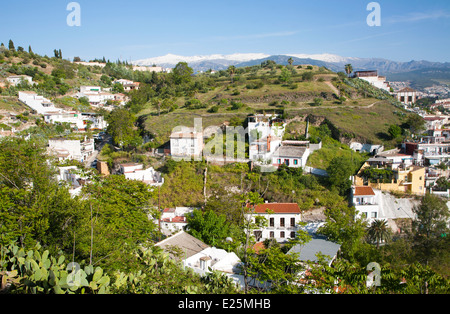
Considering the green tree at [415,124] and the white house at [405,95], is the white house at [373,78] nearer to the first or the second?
the white house at [405,95]

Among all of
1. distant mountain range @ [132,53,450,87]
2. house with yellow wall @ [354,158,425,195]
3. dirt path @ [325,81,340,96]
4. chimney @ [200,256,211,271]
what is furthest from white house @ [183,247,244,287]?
distant mountain range @ [132,53,450,87]

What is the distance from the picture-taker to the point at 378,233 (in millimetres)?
13430

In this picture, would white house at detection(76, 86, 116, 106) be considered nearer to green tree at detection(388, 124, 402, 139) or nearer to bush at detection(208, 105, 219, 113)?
bush at detection(208, 105, 219, 113)

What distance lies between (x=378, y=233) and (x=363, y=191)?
250 centimetres

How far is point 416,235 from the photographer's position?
13844 millimetres

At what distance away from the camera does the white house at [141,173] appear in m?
16.2

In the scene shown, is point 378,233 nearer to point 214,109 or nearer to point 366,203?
point 366,203

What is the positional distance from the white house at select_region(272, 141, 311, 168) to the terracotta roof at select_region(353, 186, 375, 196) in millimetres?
3049

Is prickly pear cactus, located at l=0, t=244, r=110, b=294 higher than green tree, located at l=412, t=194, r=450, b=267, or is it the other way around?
prickly pear cactus, located at l=0, t=244, r=110, b=294

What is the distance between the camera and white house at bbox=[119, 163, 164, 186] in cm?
1617

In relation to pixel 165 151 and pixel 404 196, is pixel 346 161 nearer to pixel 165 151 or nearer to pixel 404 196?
pixel 404 196

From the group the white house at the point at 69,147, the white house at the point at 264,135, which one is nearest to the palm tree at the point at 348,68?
the white house at the point at 264,135

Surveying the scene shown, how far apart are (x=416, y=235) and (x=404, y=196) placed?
2.71 meters
